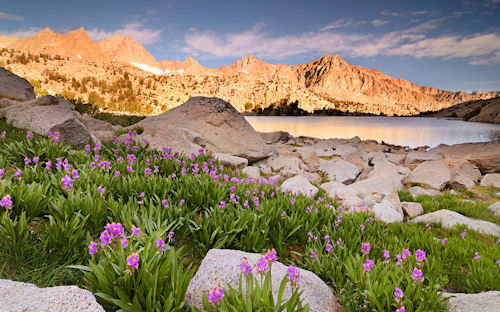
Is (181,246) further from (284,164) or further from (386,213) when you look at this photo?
(284,164)

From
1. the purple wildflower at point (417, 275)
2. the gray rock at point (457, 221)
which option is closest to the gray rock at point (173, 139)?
the gray rock at point (457, 221)

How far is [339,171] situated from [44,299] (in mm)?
11186

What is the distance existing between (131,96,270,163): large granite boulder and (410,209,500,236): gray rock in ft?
21.6

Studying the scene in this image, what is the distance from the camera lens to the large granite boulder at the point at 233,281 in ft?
7.48

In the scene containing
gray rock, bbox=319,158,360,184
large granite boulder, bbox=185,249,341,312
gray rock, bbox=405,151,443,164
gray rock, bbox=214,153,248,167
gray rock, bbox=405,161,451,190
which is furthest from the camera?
gray rock, bbox=405,151,443,164

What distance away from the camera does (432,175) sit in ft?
35.3

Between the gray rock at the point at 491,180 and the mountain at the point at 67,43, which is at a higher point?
the mountain at the point at 67,43

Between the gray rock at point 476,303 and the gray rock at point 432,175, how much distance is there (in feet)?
29.4

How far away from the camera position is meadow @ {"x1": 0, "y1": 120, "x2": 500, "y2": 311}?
6.78 feet

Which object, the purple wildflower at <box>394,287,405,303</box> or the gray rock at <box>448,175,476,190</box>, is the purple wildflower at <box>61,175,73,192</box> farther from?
the gray rock at <box>448,175,476,190</box>

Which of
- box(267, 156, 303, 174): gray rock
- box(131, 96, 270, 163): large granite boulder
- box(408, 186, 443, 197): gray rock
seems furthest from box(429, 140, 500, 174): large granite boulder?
box(131, 96, 270, 163): large granite boulder

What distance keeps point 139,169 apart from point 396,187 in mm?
8343

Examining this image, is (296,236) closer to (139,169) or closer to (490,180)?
(139,169)

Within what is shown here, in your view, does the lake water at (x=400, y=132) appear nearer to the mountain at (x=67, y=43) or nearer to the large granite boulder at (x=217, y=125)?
the large granite boulder at (x=217, y=125)
